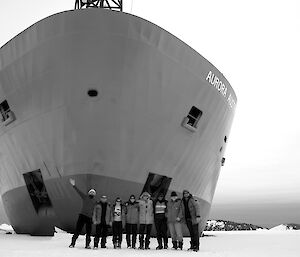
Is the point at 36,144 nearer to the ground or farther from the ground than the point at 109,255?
farther from the ground

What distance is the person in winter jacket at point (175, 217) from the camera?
7332 millimetres

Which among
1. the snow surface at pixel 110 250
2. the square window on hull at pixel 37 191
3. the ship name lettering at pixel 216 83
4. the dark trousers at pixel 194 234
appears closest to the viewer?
the snow surface at pixel 110 250

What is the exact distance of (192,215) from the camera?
7.28 metres

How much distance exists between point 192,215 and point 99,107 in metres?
3.51

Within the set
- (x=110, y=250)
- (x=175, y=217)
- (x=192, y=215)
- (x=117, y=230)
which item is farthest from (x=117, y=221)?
(x=192, y=215)

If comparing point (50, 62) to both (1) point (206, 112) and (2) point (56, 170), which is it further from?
(1) point (206, 112)

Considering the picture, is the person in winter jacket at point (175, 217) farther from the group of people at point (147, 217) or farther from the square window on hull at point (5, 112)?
the square window on hull at point (5, 112)

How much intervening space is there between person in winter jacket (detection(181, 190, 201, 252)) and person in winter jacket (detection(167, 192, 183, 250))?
4.1 inches

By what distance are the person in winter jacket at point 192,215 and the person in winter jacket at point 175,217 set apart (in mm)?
105

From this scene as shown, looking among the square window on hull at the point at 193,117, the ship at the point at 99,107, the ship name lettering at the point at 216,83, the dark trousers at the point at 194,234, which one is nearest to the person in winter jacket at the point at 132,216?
the dark trousers at the point at 194,234

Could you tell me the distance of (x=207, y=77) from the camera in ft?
35.4

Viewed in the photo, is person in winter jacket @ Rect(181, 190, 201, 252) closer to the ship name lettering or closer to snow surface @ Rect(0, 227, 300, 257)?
snow surface @ Rect(0, 227, 300, 257)

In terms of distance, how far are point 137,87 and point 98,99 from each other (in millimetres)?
1016

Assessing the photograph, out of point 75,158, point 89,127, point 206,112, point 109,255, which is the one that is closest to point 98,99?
point 89,127
